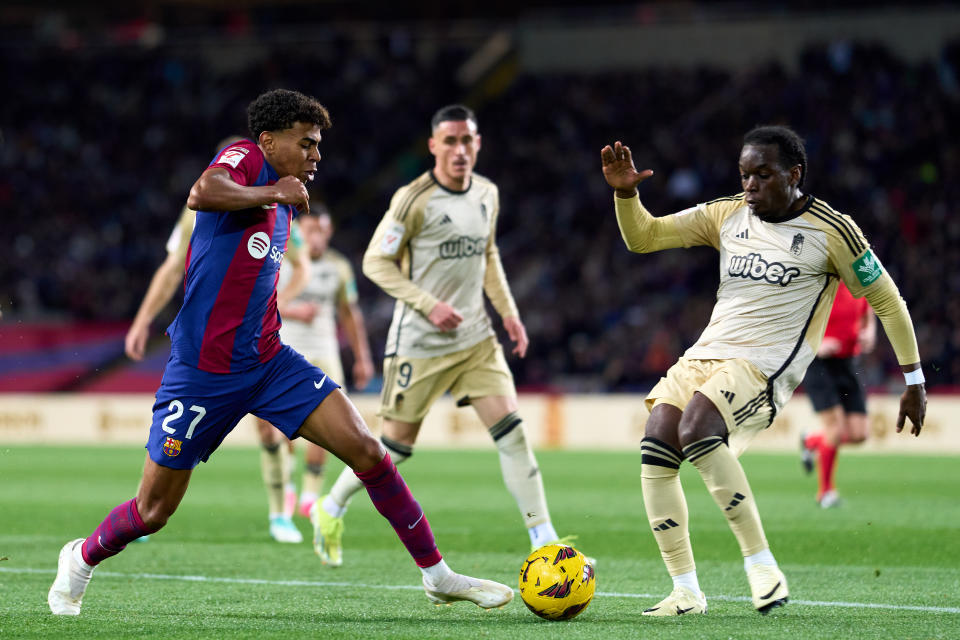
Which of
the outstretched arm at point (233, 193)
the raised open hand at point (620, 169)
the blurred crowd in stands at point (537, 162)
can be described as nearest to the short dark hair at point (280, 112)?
the outstretched arm at point (233, 193)

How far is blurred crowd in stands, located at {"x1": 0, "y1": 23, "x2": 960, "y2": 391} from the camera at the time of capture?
21531 mm

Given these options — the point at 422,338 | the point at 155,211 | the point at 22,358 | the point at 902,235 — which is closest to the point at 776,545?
A: the point at 422,338

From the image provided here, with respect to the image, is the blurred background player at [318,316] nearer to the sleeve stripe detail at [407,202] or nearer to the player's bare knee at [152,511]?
the sleeve stripe detail at [407,202]

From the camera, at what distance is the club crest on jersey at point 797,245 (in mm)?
5660

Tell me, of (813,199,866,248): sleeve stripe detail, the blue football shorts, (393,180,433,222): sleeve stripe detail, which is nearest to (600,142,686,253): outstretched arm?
(813,199,866,248): sleeve stripe detail

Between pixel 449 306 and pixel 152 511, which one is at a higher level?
pixel 449 306

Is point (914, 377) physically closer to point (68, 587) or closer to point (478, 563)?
point (478, 563)

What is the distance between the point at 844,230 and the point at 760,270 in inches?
15.7

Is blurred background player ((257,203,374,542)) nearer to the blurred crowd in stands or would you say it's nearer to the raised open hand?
the raised open hand

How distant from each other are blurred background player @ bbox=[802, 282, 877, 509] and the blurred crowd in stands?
7.95 meters

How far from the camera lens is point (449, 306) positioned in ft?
24.5

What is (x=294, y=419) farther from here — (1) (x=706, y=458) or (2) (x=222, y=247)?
(1) (x=706, y=458)

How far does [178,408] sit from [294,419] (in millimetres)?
478

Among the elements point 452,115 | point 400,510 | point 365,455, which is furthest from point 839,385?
point 365,455
